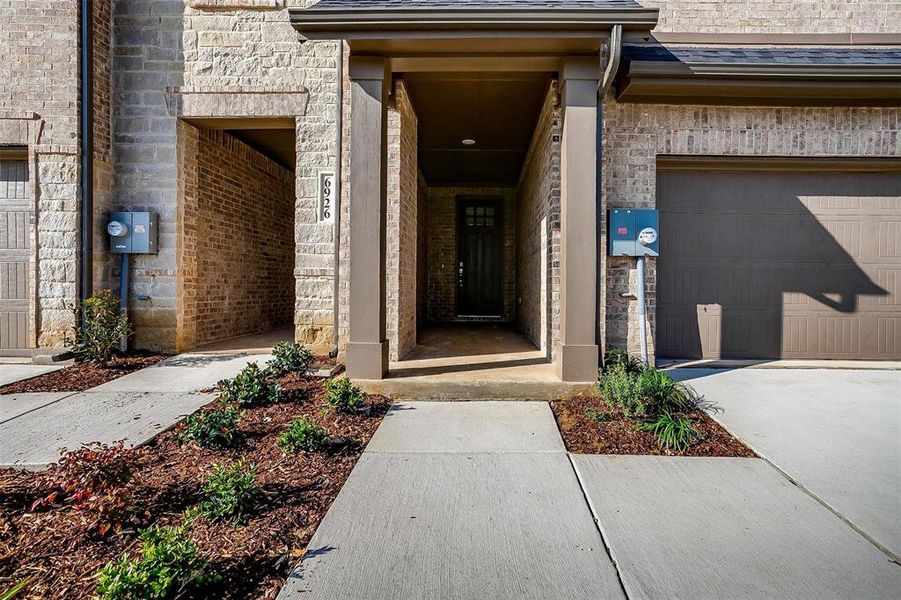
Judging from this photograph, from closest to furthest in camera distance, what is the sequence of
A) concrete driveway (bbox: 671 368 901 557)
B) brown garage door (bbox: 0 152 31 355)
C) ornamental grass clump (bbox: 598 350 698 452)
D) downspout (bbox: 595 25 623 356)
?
concrete driveway (bbox: 671 368 901 557)
ornamental grass clump (bbox: 598 350 698 452)
downspout (bbox: 595 25 623 356)
brown garage door (bbox: 0 152 31 355)

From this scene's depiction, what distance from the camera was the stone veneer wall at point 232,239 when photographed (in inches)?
232

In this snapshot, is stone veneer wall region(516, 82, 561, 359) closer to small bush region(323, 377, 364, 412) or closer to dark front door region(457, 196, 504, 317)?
dark front door region(457, 196, 504, 317)

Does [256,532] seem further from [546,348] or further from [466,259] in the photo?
[466,259]

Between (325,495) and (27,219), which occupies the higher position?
(27,219)

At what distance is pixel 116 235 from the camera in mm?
5402

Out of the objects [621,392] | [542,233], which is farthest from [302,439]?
[542,233]

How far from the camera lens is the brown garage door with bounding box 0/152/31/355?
5348 mm

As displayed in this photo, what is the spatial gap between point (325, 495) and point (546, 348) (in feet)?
12.0

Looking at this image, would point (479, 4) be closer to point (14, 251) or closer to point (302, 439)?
point (302, 439)

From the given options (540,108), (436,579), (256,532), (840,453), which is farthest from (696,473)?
(540,108)

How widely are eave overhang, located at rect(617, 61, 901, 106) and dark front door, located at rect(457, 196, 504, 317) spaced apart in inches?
221

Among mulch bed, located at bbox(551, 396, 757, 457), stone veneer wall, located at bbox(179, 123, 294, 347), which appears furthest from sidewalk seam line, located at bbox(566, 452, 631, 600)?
stone veneer wall, located at bbox(179, 123, 294, 347)

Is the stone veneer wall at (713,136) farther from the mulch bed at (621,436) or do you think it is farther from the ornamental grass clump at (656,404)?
the mulch bed at (621,436)

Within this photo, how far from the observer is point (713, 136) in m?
4.93
